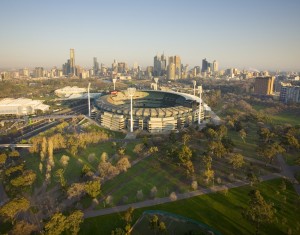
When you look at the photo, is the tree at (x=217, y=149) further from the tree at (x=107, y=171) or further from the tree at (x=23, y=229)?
the tree at (x=23, y=229)

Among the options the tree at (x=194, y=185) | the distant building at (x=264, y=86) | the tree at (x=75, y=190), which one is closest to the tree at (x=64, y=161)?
the tree at (x=75, y=190)

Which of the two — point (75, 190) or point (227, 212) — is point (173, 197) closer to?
point (227, 212)

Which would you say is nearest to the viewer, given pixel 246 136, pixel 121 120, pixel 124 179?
pixel 124 179

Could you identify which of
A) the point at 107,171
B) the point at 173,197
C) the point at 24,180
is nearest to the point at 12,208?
the point at 24,180

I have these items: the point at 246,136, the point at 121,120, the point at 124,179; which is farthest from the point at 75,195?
the point at 246,136

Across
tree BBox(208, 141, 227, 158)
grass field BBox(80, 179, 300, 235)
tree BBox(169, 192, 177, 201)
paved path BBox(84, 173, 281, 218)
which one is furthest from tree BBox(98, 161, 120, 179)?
tree BBox(208, 141, 227, 158)

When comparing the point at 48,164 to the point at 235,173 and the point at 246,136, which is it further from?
the point at 246,136

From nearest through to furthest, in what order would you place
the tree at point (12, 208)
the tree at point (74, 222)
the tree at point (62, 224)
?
the tree at point (62, 224) → the tree at point (74, 222) → the tree at point (12, 208)
